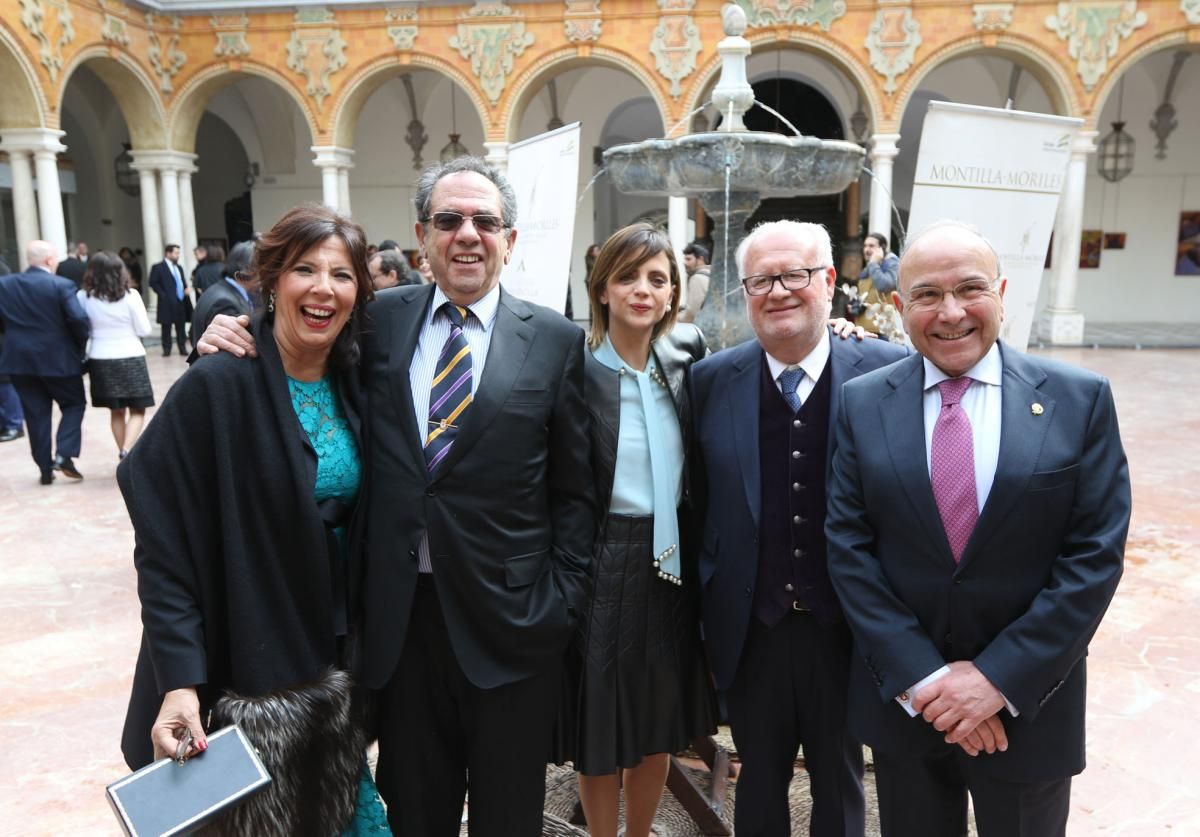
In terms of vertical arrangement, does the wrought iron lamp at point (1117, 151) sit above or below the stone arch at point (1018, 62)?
below

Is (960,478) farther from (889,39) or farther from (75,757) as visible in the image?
(889,39)

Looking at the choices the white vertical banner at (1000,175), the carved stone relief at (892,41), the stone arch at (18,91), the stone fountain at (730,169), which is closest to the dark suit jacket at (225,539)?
the stone fountain at (730,169)

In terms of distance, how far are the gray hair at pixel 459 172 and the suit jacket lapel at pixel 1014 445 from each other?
1.22 m

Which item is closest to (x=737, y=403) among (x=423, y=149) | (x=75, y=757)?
(x=75, y=757)

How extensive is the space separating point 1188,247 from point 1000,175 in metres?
17.6

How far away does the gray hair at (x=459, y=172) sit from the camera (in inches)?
86.4

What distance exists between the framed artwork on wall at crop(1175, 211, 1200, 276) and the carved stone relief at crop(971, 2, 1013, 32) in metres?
6.72

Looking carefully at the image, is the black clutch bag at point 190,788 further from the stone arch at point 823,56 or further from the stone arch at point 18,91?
the stone arch at point 18,91

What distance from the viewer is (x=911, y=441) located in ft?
6.36

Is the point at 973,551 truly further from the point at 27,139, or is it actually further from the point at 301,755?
the point at 27,139

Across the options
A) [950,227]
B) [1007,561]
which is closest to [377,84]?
[950,227]

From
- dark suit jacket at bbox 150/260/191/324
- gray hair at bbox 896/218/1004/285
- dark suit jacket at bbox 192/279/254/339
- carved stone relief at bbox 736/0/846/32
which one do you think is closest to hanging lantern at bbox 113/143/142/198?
dark suit jacket at bbox 150/260/191/324

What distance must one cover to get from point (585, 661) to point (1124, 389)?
10.3 meters

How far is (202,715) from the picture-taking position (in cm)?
194
